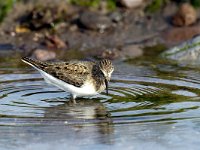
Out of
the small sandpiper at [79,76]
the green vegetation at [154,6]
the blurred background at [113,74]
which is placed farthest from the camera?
the green vegetation at [154,6]

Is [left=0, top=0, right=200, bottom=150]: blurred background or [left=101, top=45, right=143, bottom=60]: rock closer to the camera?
[left=0, top=0, right=200, bottom=150]: blurred background

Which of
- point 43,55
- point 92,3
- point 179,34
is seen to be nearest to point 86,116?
point 43,55

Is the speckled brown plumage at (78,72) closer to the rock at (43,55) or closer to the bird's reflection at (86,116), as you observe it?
the bird's reflection at (86,116)

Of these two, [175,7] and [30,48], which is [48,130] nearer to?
[30,48]

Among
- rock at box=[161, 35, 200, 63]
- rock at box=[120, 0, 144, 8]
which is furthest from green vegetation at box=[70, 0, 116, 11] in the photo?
rock at box=[161, 35, 200, 63]

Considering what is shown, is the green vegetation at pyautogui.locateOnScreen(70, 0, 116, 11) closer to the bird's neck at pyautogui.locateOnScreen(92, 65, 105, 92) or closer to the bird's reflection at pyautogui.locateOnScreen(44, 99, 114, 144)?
the bird's neck at pyautogui.locateOnScreen(92, 65, 105, 92)

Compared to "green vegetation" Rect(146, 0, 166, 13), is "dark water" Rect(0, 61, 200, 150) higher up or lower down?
lower down

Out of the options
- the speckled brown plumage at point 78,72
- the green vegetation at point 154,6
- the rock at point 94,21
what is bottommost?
the speckled brown plumage at point 78,72

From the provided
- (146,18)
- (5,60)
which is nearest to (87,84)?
(5,60)

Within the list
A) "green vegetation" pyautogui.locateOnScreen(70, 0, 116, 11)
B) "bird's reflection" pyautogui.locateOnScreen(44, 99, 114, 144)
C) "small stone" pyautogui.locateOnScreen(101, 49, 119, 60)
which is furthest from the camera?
"green vegetation" pyautogui.locateOnScreen(70, 0, 116, 11)

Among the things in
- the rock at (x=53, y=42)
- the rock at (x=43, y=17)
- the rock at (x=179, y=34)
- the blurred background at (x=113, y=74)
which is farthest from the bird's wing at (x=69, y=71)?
the rock at (x=179, y=34)
